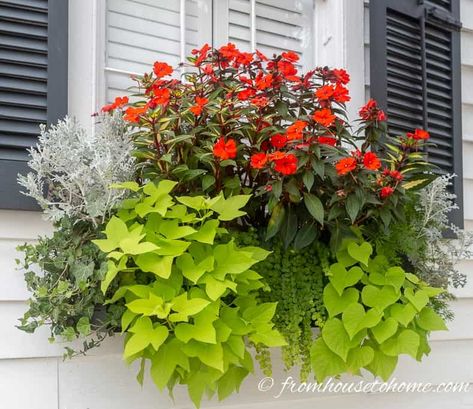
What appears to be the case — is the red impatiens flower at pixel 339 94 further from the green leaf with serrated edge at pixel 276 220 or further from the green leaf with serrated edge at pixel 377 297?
the green leaf with serrated edge at pixel 377 297

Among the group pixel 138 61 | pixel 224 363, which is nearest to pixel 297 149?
pixel 224 363

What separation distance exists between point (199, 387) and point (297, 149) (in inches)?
25.0

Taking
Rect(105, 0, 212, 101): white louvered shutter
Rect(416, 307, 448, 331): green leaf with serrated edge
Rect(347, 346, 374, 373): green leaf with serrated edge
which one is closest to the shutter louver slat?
Rect(105, 0, 212, 101): white louvered shutter

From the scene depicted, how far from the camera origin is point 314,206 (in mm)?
1549

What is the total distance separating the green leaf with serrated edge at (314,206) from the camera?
5.02 feet

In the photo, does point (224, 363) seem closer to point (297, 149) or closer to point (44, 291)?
point (44, 291)

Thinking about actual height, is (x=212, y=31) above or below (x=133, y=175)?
above

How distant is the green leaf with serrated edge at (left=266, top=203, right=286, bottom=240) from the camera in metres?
1.60

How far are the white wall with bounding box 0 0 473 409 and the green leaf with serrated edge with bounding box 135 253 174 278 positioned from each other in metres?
0.42

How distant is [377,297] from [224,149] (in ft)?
1.85

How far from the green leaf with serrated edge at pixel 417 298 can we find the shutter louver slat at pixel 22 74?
1.08 m

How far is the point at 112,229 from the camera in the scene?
1406 mm

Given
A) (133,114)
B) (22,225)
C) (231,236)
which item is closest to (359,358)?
(231,236)

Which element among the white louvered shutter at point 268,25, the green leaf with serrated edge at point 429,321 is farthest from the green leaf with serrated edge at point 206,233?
the white louvered shutter at point 268,25
